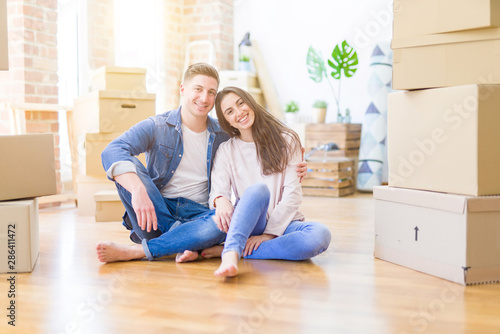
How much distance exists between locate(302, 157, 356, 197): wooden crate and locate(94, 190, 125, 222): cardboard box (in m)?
1.72

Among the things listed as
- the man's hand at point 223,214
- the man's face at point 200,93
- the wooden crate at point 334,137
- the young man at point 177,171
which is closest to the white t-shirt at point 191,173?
the young man at point 177,171

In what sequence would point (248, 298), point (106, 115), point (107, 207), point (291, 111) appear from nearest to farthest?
point (248, 298)
point (107, 207)
point (106, 115)
point (291, 111)

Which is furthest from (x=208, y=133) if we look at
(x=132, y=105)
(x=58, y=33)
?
(x=58, y=33)

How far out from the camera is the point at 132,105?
3307mm

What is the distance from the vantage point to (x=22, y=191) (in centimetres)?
190

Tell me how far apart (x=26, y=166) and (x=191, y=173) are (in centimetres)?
58

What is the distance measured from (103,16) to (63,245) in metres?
2.35

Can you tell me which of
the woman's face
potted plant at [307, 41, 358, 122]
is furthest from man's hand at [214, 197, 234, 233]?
potted plant at [307, 41, 358, 122]

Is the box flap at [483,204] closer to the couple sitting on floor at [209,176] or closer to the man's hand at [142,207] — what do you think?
the couple sitting on floor at [209,176]

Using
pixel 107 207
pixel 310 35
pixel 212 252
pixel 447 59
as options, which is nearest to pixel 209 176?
pixel 212 252

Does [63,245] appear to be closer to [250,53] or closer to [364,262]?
[364,262]

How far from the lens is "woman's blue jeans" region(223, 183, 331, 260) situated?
1757mm

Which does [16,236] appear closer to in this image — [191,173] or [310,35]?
[191,173]

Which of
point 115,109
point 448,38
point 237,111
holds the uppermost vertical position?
point 448,38
